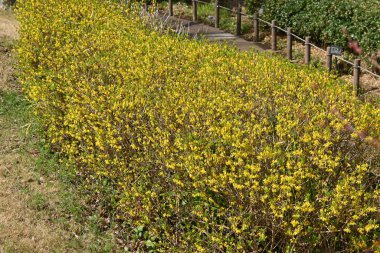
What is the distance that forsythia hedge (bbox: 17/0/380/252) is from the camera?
4367mm

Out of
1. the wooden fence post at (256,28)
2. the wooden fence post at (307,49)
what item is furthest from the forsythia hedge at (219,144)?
the wooden fence post at (256,28)

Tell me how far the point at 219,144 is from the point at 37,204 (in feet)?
9.44

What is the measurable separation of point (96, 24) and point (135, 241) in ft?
12.8

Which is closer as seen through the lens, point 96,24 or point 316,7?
point 96,24

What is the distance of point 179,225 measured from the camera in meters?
5.46

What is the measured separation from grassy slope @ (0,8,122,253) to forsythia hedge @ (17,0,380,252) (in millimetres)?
385

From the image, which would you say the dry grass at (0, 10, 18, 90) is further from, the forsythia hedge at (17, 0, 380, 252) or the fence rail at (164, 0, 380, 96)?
the fence rail at (164, 0, 380, 96)

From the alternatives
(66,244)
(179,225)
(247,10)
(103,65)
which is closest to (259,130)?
(179,225)

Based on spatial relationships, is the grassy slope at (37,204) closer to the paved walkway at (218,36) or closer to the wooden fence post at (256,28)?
the paved walkway at (218,36)

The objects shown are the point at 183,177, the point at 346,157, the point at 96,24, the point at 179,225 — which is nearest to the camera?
the point at 346,157

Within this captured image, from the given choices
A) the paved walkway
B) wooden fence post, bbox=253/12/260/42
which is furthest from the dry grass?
wooden fence post, bbox=253/12/260/42

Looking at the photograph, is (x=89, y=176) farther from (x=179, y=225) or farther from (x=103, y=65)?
(x=179, y=225)

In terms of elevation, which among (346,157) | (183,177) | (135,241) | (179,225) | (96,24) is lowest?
(135,241)

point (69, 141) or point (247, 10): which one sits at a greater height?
point (247, 10)
